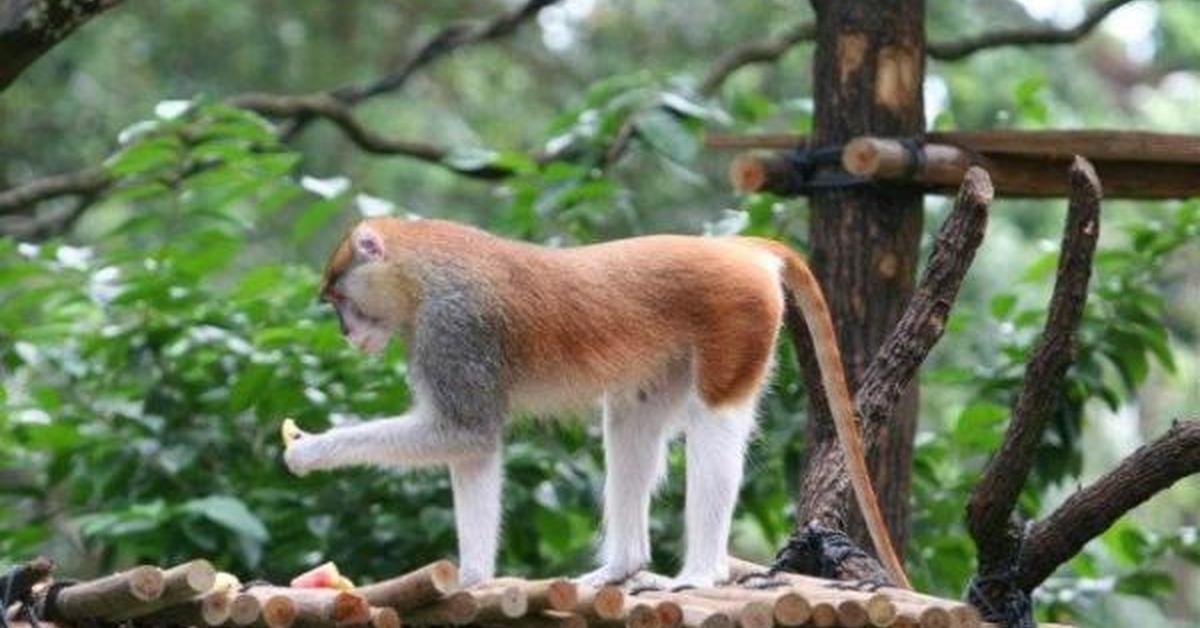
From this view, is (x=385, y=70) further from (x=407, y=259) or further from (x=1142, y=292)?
(x=407, y=259)

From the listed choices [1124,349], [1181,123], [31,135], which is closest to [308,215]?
[1124,349]

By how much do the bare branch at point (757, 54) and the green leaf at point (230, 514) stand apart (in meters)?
2.48

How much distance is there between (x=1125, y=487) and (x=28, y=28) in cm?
239

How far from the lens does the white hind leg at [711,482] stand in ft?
16.2

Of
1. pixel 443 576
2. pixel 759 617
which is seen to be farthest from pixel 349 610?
pixel 759 617

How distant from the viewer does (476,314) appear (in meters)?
5.14

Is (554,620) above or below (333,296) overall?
below

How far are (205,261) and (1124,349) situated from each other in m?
2.77

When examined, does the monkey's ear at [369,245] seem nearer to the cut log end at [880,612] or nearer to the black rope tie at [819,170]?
the black rope tie at [819,170]

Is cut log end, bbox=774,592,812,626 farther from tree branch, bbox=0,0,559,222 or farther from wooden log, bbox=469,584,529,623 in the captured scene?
tree branch, bbox=0,0,559,222

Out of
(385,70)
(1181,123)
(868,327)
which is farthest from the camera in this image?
(1181,123)

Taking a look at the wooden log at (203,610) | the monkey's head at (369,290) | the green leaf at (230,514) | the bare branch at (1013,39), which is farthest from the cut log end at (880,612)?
the bare branch at (1013,39)

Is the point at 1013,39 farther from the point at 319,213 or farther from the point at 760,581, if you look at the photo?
the point at 760,581

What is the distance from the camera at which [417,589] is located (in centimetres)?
392
